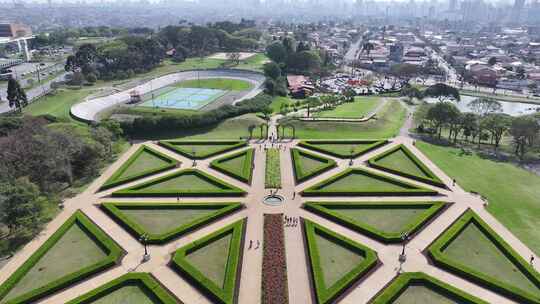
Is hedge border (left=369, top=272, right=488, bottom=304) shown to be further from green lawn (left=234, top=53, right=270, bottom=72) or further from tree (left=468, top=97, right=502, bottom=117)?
green lawn (left=234, top=53, right=270, bottom=72)

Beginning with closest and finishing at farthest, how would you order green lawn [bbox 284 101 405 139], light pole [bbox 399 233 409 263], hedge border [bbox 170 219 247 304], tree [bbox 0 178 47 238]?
hedge border [bbox 170 219 247 304], light pole [bbox 399 233 409 263], tree [bbox 0 178 47 238], green lawn [bbox 284 101 405 139]

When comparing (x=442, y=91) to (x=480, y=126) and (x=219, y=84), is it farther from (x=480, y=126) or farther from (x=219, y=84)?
(x=219, y=84)

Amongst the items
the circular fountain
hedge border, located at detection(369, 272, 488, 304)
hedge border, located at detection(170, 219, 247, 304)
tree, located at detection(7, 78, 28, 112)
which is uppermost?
tree, located at detection(7, 78, 28, 112)

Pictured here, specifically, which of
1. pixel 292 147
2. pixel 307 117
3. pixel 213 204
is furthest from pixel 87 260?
pixel 307 117

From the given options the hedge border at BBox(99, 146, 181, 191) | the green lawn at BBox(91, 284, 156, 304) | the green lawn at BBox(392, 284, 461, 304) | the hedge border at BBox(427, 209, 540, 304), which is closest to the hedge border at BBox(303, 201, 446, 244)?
the hedge border at BBox(427, 209, 540, 304)

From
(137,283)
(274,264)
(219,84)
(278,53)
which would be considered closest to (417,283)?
(274,264)

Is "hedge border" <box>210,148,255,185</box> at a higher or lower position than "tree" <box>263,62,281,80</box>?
lower

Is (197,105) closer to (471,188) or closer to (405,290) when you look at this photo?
(471,188)

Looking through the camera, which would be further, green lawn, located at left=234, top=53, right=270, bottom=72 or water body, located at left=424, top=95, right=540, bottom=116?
green lawn, located at left=234, top=53, right=270, bottom=72
